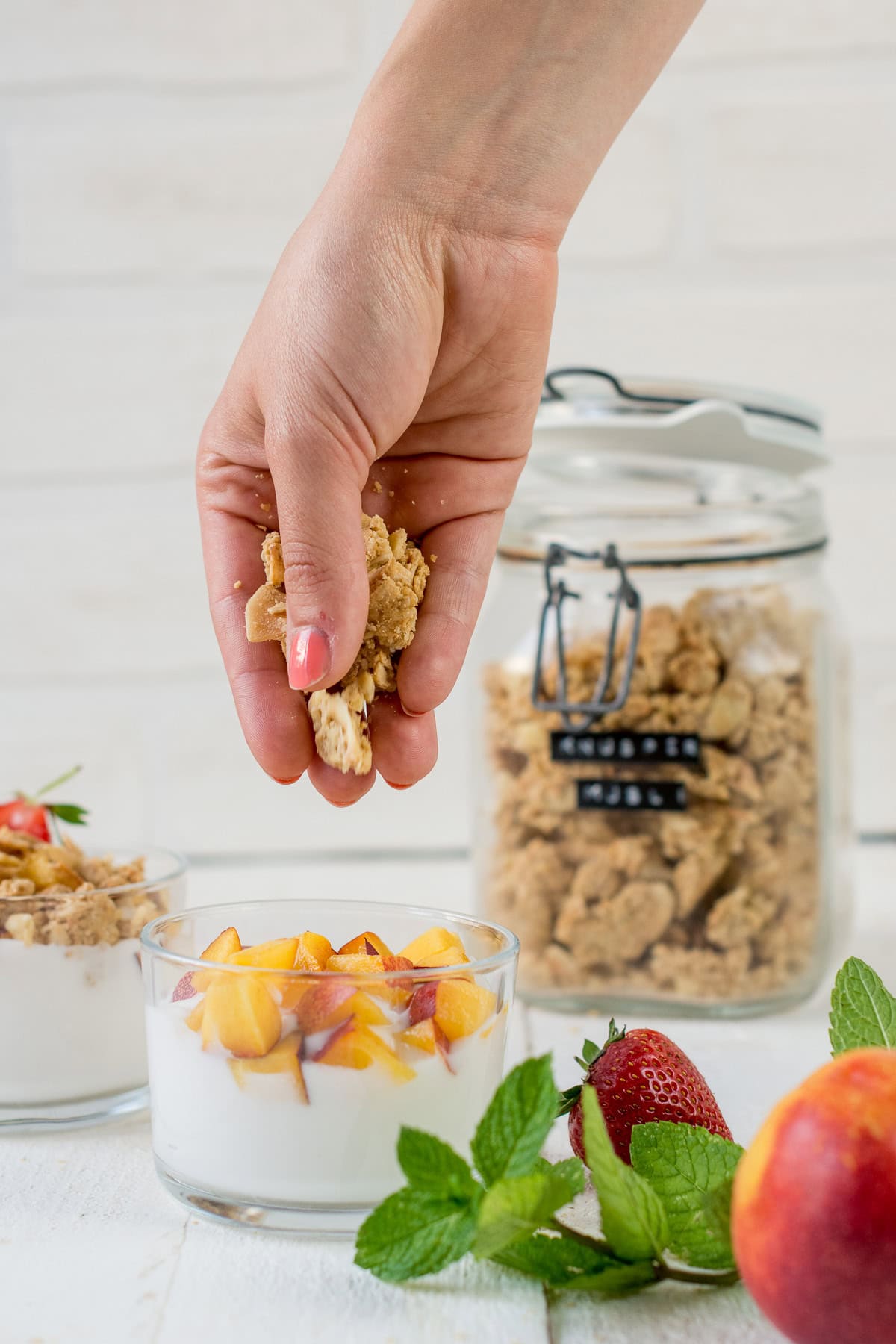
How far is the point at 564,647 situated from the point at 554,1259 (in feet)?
1.81

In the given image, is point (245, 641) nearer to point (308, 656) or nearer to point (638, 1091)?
point (308, 656)

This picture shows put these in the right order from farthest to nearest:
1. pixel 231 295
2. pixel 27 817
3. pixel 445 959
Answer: pixel 231 295, pixel 27 817, pixel 445 959

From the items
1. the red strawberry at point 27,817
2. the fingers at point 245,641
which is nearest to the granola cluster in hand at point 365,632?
the fingers at point 245,641

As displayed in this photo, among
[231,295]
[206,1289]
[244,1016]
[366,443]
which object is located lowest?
[206,1289]

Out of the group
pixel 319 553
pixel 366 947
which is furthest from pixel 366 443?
pixel 366 947

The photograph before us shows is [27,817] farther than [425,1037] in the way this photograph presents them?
Yes

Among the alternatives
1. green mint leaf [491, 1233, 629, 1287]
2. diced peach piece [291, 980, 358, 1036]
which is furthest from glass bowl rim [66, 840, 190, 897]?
green mint leaf [491, 1233, 629, 1287]

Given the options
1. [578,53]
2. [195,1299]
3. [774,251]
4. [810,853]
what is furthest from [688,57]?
[195,1299]

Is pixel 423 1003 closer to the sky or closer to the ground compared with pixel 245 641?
closer to the ground

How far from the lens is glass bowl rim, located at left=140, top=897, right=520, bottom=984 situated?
1.94 feet

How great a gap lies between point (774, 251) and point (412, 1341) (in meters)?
1.28

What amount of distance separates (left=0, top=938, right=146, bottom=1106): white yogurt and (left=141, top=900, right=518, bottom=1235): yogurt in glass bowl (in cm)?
12

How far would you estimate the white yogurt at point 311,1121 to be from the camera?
0.59 metres

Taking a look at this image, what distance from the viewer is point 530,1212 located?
50 cm
